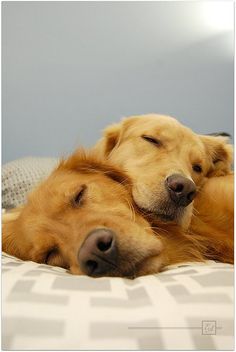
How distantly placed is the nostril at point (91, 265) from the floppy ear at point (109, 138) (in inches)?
32.4

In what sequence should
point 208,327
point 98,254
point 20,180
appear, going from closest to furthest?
point 208,327
point 98,254
point 20,180

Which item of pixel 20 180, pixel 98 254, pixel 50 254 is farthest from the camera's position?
pixel 20 180

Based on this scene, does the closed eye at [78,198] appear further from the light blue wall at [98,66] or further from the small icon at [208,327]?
the small icon at [208,327]

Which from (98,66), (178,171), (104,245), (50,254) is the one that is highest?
(98,66)

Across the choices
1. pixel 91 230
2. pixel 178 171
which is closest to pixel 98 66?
pixel 178 171

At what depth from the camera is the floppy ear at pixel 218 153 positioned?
1.63 meters

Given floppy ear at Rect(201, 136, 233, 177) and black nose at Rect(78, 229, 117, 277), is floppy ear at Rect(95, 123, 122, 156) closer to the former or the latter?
floppy ear at Rect(201, 136, 233, 177)

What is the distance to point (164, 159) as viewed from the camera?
1.35 m

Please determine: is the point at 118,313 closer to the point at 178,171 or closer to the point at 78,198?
the point at 78,198

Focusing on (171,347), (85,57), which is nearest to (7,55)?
(85,57)

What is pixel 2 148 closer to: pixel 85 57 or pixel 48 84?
pixel 48 84

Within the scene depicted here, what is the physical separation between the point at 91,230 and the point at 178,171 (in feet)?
1.39

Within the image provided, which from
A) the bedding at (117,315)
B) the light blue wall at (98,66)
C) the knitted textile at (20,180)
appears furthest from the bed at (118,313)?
the knitted textile at (20,180)

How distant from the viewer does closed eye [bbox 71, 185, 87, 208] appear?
1.11 metres
